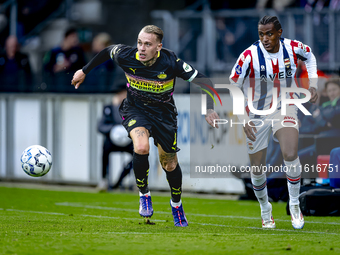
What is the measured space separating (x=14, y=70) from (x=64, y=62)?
1358mm

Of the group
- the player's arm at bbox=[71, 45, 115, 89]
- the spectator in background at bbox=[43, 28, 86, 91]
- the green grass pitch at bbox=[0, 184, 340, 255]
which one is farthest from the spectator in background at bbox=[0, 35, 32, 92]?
the player's arm at bbox=[71, 45, 115, 89]

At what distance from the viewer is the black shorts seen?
7160 millimetres

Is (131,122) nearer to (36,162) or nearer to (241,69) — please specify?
(241,69)

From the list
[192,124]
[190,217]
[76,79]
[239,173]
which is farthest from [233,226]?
[192,124]

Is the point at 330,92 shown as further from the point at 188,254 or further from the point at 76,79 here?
the point at 188,254

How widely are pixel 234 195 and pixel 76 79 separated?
16.9ft

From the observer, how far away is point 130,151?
41.0 feet

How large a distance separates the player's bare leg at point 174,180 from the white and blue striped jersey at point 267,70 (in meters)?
0.98

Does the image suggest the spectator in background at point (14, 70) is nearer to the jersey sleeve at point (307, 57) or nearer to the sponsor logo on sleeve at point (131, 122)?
the sponsor logo on sleeve at point (131, 122)

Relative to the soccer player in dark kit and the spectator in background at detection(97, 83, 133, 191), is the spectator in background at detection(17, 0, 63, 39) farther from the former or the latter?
the soccer player in dark kit

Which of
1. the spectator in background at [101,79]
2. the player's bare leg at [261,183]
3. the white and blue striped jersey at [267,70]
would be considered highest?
the spectator in background at [101,79]

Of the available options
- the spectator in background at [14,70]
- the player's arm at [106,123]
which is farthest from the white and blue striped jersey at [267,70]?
the spectator in background at [14,70]

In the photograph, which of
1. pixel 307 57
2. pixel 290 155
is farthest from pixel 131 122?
pixel 307 57

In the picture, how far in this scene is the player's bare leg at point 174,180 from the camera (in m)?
7.26
